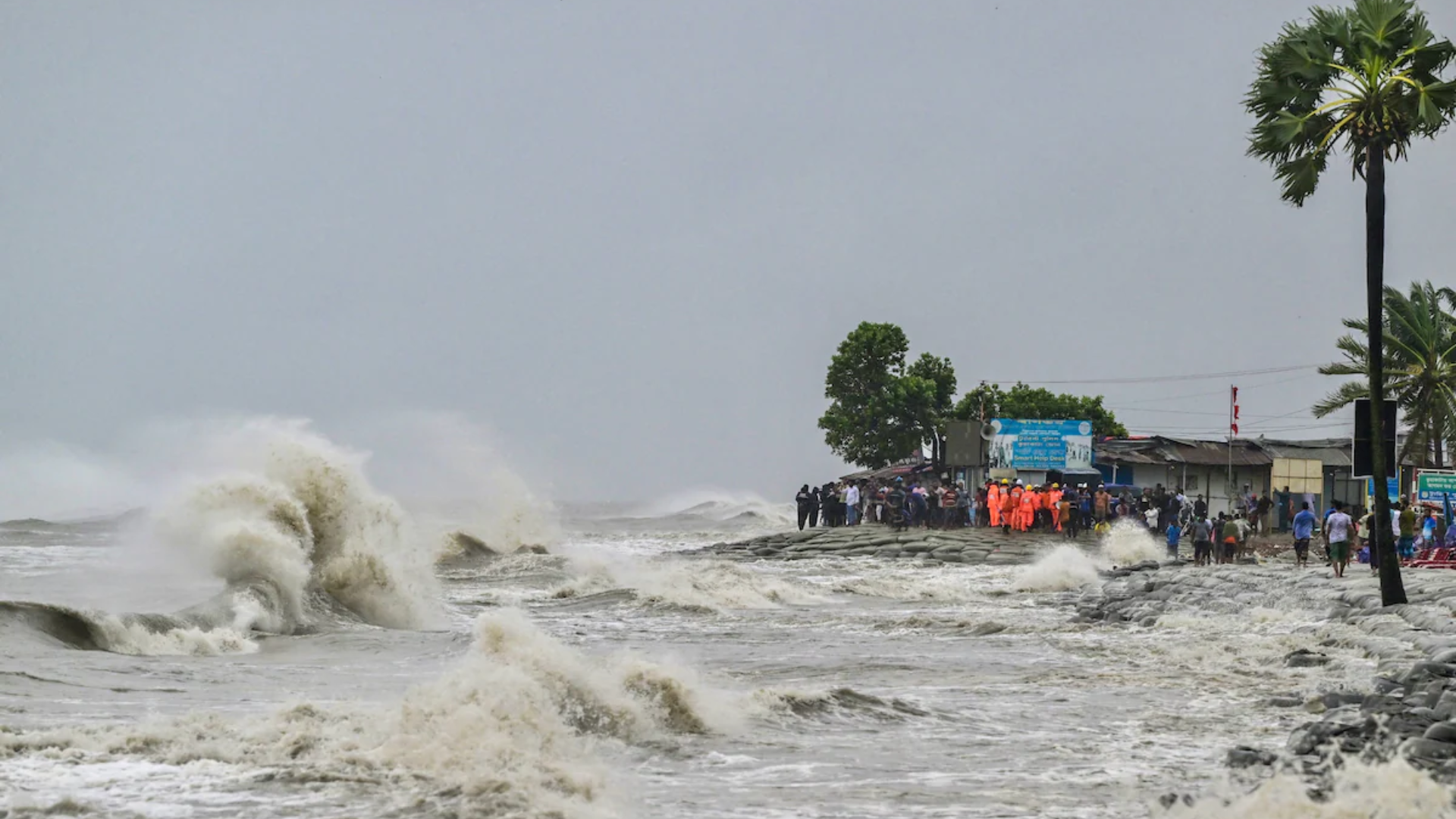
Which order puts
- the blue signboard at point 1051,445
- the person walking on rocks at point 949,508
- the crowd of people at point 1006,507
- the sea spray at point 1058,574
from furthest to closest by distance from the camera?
the blue signboard at point 1051,445
the person walking on rocks at point 949,508
the crowd of people at point 1006,507
the sea spray at point 1058,574

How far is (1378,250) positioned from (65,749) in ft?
46.1

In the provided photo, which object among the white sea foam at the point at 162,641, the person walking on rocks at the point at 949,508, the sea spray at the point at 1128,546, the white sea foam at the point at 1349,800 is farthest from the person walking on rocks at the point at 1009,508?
the white sea foam at the point at 1349,800

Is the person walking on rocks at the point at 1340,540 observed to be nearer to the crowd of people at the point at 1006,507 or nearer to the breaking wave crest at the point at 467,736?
the crowd of people at the point at 1006,507

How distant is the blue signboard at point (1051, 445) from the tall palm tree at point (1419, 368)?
842cm

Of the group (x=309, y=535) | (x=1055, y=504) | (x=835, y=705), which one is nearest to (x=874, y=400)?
(x=1055, y=504)

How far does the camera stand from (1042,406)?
7931cm

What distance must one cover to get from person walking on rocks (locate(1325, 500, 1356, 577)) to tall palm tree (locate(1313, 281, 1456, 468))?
1727 centimetres

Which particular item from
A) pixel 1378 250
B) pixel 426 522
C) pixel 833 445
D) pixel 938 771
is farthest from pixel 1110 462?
pixel 938 771

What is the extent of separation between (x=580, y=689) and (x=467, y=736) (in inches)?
74.6

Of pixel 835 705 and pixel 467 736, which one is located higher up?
pixel 467 736

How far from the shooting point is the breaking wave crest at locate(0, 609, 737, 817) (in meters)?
7.60

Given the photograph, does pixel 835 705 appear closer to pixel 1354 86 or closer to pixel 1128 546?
pixel 1354 86

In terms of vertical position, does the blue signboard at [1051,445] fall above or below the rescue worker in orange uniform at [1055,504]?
above

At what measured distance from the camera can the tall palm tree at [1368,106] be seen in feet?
50.3
